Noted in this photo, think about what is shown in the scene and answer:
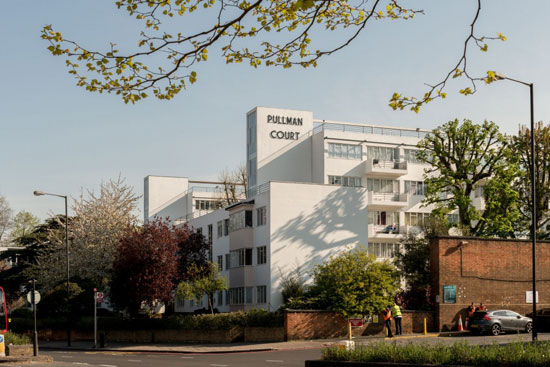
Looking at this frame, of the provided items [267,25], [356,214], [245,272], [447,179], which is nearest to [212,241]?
[245,272]

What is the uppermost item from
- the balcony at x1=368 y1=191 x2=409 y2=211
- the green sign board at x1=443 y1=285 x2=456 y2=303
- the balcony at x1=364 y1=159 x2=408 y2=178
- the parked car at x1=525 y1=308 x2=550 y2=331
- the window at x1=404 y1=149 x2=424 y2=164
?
the window at x1=404 y1=149 x2=424 y2=164

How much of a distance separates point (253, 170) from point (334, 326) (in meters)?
33.1

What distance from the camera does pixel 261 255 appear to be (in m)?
53.7

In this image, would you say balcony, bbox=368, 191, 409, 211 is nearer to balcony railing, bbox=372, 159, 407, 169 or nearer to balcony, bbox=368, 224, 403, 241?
balcony, bbox=368, 224, 403, 241

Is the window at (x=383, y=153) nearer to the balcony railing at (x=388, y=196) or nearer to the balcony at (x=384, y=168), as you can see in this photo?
the balcony at (x=384, y=168)

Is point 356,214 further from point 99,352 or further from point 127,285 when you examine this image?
point 99,352

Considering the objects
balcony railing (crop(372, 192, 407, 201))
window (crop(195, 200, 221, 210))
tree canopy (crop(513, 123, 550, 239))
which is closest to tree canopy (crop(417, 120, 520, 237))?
tree canopy (crop(513, 123, 550, 239))

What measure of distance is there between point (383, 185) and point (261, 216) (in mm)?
21113

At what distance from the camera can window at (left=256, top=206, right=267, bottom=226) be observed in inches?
2093

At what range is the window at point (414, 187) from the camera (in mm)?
72812

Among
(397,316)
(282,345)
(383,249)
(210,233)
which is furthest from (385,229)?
(282,345)

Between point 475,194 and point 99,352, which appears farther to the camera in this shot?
point 475,194

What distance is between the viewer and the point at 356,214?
54.7 meters

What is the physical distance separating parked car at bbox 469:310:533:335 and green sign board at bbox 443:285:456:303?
3.10 meters
